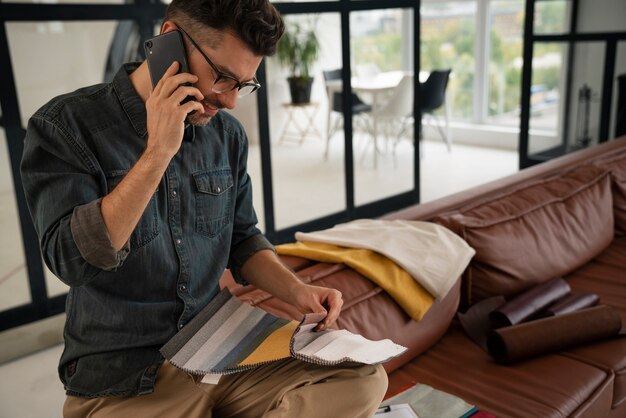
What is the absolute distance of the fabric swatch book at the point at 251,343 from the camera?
1279mm

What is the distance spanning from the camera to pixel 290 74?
4.32m

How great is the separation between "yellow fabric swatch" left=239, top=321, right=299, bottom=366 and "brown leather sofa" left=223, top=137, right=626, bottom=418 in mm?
227

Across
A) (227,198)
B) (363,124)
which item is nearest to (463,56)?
(363,124)

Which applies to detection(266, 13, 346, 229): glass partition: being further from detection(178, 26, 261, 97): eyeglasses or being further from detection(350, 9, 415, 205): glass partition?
detection(178, 26, 261, 97): eyeglasses

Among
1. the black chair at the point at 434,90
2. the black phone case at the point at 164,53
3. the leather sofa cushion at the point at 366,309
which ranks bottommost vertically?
the leather sofa cushion at the point at 366,309

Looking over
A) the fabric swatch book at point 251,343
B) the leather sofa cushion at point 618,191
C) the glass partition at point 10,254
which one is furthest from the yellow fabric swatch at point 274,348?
the glass partition at point 10,254

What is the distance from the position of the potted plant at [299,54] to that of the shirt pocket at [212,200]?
2.87 metres

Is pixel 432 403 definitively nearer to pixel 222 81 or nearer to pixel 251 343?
pixel 251 343

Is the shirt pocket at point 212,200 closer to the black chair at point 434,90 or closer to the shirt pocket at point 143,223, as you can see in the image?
the shirt pocket at point 143,223

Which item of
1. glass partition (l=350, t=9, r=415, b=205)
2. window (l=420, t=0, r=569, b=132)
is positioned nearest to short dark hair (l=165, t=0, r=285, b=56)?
glass partition (l=350, t=9, r=415, b=205)

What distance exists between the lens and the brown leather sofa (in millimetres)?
1746

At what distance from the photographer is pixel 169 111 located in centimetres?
113

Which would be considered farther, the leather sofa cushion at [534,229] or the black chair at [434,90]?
the black chair at [434,90]

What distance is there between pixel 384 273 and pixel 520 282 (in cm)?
62
